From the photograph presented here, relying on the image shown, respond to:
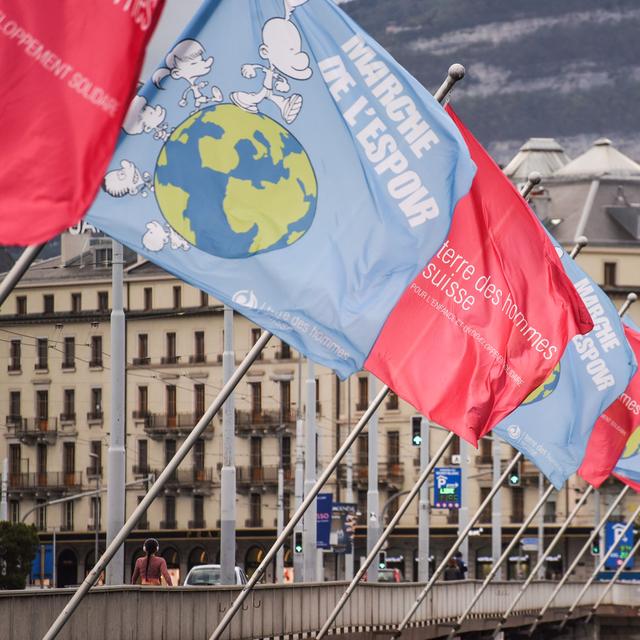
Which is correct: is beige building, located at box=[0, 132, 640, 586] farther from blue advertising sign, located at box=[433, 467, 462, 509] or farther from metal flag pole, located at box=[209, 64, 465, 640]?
metal flag pole, located at box=[209, 64, 465, 640]

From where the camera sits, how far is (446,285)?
2339 cm

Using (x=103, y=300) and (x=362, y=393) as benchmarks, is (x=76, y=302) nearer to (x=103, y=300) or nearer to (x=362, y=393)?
(x=103, y=300)

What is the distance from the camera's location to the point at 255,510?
415 feet

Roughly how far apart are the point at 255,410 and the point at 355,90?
101025 millimetres

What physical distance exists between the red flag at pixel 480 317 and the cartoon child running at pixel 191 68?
15.3 feet

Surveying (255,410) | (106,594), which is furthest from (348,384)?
(106,594)

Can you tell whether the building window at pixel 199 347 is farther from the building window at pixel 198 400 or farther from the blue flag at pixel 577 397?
the blue flag at pixel 577 397

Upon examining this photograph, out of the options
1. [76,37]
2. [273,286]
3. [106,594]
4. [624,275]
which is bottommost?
[106,594]

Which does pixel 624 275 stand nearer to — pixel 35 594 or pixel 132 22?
pixel 35 594

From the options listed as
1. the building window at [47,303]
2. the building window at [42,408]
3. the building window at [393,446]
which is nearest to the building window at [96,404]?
the building window at [42,408]

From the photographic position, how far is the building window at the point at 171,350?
360 ft

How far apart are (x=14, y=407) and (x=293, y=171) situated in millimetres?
65432

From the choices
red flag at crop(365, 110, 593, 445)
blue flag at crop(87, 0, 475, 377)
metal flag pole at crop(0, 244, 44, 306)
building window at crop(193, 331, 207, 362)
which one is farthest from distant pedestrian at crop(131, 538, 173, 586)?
building window at crop(193, 331, 207, 362)

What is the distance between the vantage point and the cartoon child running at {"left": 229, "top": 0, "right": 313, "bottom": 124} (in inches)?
781
